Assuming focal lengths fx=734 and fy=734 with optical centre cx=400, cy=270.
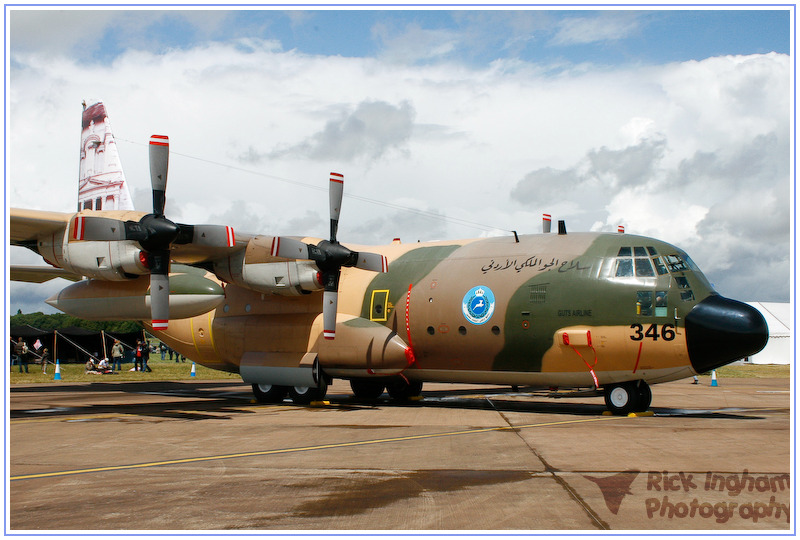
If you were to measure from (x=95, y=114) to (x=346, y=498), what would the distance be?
2010 centimetres

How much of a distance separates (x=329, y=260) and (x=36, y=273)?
10945 millimetres

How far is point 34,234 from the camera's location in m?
18.0

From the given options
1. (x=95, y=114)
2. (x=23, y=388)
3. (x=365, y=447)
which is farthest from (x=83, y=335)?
(x=365, y=447)

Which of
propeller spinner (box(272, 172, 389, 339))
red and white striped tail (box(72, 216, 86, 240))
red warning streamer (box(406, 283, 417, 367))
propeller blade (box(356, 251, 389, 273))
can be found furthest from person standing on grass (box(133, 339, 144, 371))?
red and white striped tail (box(72, 216, 86, 240))

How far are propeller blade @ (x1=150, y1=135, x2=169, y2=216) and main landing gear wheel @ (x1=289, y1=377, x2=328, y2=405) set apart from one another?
6.31 metres

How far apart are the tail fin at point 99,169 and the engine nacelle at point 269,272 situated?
219 inches

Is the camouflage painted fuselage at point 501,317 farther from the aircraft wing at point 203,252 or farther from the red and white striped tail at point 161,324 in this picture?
the red and white striped tail at point 161,324

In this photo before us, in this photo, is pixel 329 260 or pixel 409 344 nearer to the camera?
pixel 329 260

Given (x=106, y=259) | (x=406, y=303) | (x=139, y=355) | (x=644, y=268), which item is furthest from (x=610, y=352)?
Result: (x=139, y=355)

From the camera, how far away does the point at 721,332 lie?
15188 millimetres

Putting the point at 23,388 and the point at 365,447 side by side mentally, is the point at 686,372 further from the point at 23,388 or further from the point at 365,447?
the point at 23,388

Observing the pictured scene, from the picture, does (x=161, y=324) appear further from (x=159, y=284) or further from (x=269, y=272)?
(x=269, y=272)

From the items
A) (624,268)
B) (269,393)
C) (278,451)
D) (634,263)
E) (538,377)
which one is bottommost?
(269,393)

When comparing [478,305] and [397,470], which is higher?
[478,305]
